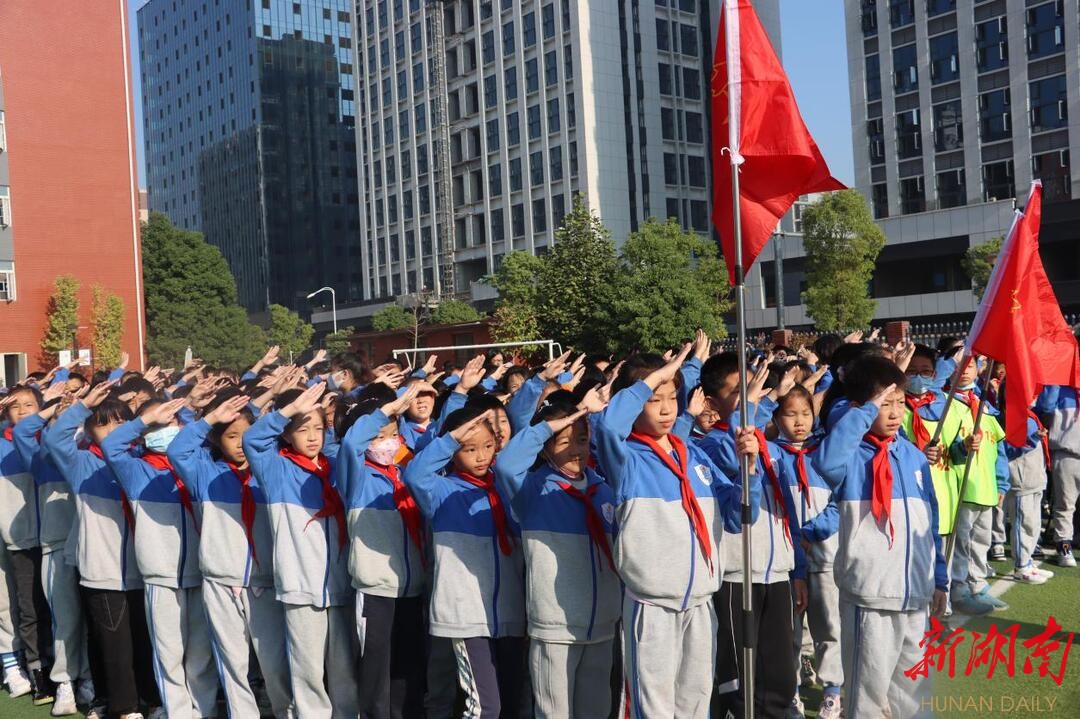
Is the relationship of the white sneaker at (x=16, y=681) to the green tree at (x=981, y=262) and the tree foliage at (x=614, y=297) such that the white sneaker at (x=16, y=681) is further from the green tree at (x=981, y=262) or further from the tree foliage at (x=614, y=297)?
the green tree at (x=981, y=262)

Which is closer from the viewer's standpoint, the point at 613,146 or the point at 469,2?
the point at 613,146

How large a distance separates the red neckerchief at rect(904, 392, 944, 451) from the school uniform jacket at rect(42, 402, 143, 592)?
4390 millimetres

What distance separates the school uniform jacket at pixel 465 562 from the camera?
458 centimetres

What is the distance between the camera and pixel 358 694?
5074 millimetres

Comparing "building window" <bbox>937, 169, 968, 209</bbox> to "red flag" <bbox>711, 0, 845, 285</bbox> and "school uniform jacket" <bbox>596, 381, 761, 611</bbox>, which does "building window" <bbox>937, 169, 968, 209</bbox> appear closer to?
"red flag" <bbox>711, 0, 845, 285</bbox>

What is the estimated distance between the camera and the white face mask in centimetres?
511

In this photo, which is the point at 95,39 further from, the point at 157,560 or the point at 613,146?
the point at 157,560

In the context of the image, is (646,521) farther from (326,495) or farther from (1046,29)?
(1046,29)

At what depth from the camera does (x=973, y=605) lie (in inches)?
268

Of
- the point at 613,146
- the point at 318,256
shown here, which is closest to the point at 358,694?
the point at 613,146

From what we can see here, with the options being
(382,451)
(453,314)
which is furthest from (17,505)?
(453,314)

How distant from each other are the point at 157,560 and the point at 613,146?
4759 centimetres

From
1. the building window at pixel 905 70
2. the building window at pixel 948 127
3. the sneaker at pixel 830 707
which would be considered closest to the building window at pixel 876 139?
the building window at pixel 905 70

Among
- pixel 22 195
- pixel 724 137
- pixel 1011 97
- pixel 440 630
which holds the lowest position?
pixel 440 630
